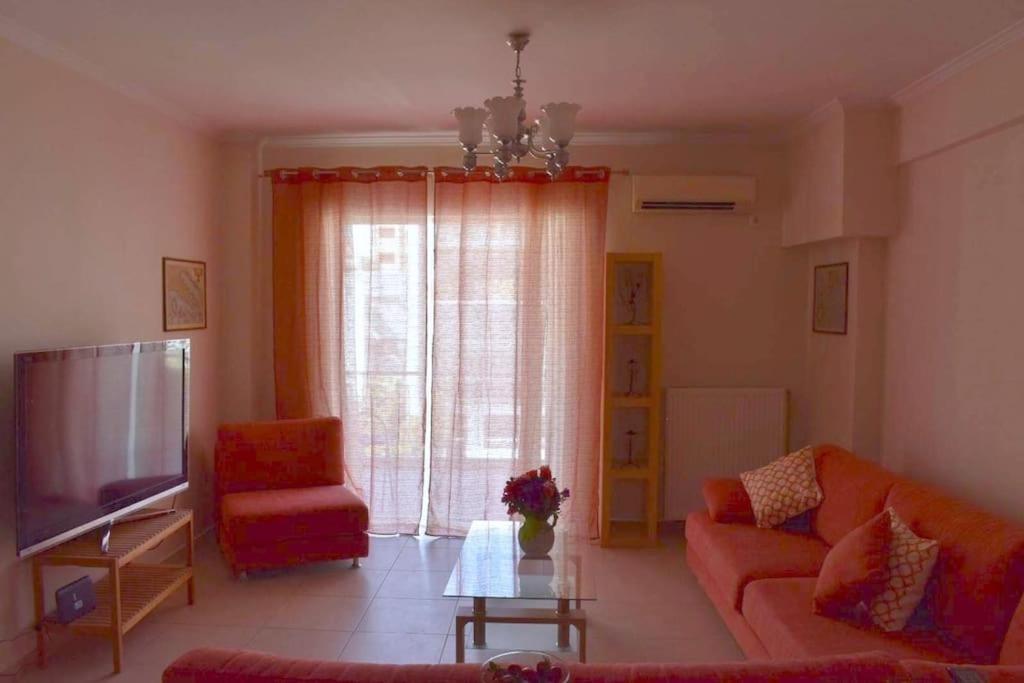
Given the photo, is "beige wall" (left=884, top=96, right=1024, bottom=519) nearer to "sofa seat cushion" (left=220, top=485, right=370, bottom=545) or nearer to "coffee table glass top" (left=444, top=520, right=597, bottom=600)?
"coffee table glass top" (left=444, top=520, right=597, bottom=600)

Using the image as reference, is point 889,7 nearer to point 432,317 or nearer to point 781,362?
point 781,362

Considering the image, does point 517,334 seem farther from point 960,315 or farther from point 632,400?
point 960,315

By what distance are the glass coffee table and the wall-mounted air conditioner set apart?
2.26 m

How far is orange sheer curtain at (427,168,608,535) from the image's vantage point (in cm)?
443

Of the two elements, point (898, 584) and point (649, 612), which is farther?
point (649, 612)

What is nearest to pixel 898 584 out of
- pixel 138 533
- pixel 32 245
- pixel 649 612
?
pixel 649 612

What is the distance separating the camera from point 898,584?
96.2 inches

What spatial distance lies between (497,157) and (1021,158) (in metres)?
2.13

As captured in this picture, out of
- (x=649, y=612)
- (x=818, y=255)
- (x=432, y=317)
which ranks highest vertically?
(x=818, y=255)

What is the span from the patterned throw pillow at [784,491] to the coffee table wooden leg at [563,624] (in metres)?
1.24

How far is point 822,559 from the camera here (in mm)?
3084

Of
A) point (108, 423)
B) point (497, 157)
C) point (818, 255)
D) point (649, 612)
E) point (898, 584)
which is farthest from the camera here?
point (818, 255)

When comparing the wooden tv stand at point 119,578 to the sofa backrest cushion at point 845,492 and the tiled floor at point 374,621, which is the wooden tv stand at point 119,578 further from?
the sofa backrest cushion at point 845,492

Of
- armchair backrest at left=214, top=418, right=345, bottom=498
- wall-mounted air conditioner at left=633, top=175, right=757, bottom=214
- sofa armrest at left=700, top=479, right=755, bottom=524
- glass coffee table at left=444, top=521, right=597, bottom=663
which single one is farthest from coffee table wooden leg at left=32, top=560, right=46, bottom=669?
wall-mounted air conditioner at left=633, top=175, right=757, bottom=214
